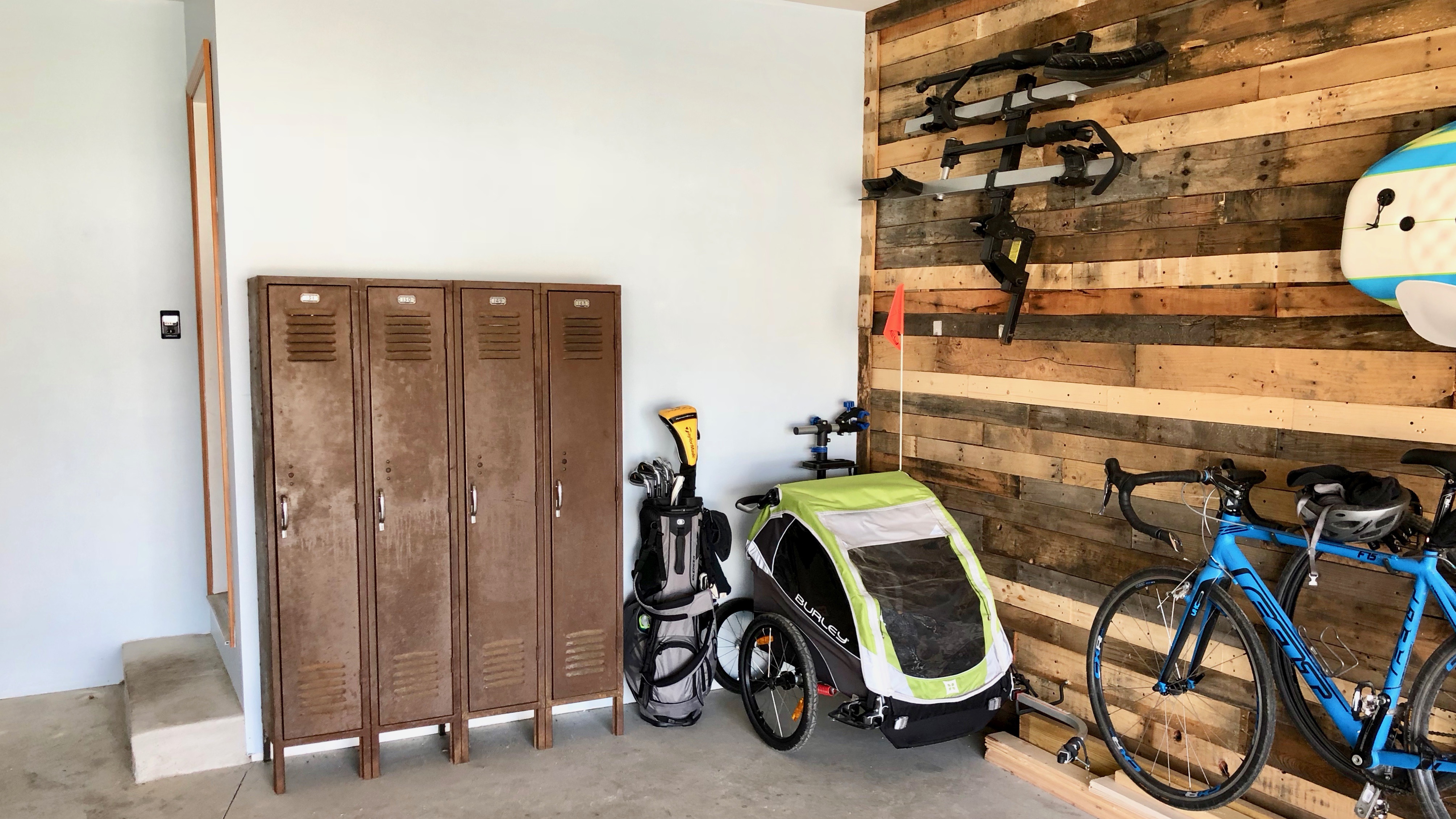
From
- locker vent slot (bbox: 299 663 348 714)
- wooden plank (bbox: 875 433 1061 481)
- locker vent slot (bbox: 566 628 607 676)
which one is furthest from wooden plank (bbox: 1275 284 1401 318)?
locker vent slot (bbox: 299 663 348 714)

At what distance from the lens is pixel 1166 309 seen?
3.21 meters

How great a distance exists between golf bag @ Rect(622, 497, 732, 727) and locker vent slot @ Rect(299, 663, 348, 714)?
1082mm

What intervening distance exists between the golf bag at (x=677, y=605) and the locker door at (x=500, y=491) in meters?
0.45

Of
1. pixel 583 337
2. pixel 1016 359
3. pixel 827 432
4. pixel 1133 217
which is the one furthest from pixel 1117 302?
pixel 583 337

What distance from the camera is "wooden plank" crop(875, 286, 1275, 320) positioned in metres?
2.99

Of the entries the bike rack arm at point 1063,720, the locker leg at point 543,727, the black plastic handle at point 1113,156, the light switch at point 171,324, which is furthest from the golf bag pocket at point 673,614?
the light switch at point 171,324

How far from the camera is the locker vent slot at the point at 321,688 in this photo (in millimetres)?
3371

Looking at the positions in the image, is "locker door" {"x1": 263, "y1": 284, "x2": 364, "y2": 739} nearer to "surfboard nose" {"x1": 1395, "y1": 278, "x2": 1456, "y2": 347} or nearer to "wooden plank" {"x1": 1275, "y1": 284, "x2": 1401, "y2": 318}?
"wooden plank" {"x1": 1275, "y1": 284, "x2": 1401, "y2": 318}

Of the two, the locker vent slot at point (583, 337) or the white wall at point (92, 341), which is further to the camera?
the white wall at point (92, 341)

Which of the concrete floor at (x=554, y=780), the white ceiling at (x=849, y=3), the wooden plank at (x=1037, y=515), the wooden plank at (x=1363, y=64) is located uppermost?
the white ceiling at (x=849, y=3)

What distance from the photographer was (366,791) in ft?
11.1

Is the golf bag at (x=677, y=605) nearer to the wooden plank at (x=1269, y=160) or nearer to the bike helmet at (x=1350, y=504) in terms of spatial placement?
the wooden plank at (x=1269, y=160)

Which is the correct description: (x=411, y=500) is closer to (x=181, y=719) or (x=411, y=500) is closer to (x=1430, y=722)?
(x=181, y=719)

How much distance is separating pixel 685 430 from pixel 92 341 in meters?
2.55
